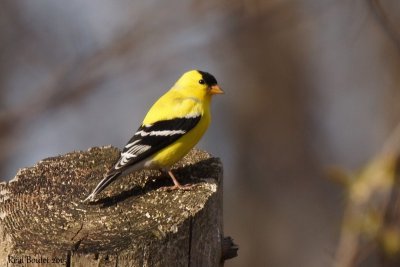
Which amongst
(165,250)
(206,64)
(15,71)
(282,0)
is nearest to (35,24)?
(15,71)

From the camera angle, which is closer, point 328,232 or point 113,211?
point 113,211

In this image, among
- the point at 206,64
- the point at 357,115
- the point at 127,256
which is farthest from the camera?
the point at 357,115

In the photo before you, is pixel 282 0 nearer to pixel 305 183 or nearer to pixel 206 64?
pixel 206 64

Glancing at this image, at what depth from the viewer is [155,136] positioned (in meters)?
4.93

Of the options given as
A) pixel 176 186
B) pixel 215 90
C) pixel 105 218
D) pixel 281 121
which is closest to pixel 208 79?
pixel 215 90

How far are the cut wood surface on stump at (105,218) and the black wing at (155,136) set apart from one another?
0.14 metres

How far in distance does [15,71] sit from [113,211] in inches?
222

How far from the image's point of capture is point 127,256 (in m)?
3.33

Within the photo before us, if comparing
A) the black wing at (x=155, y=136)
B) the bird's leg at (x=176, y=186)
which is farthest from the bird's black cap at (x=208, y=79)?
the bird's leg at (x=176, y=186)

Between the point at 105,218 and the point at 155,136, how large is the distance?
1.17 metres

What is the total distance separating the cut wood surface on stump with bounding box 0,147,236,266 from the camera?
11.0ft

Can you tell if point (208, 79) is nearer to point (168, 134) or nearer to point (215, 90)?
point (215, 90)

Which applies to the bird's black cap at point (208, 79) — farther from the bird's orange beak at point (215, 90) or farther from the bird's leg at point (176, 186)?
the bird's leg at point (176, 186)

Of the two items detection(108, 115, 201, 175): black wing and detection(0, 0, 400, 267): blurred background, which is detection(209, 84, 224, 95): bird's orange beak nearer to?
detection(108, 115, 201, 175): black wing
